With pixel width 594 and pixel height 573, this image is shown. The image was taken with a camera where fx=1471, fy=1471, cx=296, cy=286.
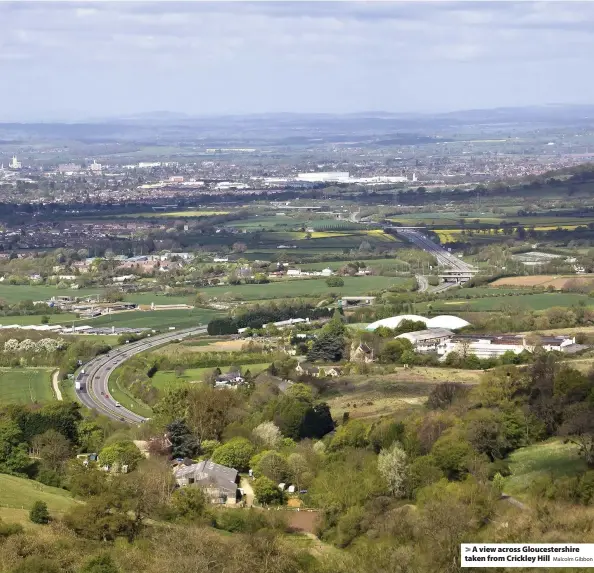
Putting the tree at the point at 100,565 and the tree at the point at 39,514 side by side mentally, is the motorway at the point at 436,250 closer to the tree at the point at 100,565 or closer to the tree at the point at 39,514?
the tree at the point at 39,514

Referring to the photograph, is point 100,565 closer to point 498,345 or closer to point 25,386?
point 25,386

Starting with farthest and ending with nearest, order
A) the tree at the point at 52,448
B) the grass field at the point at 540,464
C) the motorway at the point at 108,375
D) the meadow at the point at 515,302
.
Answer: the meadow at the point at 515,302 < the motorway at the point at 108,375 < the tree at the point at 52,448 < the grass field at the point at 540,464

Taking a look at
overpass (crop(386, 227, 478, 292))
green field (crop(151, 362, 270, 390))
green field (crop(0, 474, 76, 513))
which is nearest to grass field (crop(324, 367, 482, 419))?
green field (crop(151, 362, 270, 390))

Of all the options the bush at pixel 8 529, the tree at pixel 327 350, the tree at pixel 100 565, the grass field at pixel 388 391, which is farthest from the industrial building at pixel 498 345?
the tree at pixel 100 565

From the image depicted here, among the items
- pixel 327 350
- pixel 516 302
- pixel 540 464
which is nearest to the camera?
pixel 540 464

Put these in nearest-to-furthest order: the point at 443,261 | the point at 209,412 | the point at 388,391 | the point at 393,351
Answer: the point at 209,412 → the point at 388,391 → the point at 393,351 → the point at 443,261

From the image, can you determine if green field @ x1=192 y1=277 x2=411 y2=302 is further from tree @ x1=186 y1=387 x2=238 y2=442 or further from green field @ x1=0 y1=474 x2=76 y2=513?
green field @ x1=0 y1=474 x2=76 y2=513

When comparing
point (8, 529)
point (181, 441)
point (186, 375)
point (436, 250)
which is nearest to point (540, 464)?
point (181, 441)
